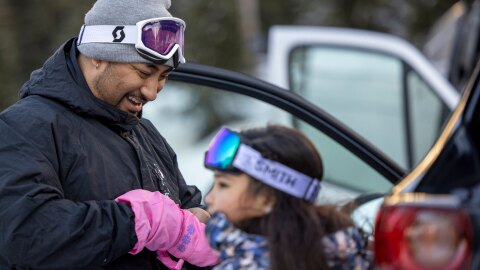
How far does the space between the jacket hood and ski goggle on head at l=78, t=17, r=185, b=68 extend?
0.30 feet

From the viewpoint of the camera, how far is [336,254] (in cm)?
208

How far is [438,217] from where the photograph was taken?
1.89 metres

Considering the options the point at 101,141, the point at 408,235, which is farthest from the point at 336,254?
the point at 101,141

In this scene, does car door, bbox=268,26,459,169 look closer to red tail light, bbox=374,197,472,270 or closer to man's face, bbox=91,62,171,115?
man's face, bbox=91,62,171,115

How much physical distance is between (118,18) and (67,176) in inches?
19.0

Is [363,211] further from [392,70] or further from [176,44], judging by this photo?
[392,70]

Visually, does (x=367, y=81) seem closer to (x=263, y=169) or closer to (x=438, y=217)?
(x=263, y=169)

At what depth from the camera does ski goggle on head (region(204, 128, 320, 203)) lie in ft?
6.83

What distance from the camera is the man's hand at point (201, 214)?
2664 millimetres

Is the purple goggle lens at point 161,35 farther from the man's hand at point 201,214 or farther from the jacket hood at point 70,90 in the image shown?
the man's hand at point 201,214

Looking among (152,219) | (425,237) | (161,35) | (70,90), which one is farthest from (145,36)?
(425,237)

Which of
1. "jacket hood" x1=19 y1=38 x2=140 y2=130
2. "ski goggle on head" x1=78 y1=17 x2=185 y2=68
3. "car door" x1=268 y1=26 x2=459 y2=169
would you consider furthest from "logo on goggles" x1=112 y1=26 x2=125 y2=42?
"car door" x1=268 y1=26 x2=459 y2=169

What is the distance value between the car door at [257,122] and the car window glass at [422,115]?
37.0 inches

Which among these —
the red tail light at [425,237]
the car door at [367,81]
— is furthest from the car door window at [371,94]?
the red tail light at [425,237]
